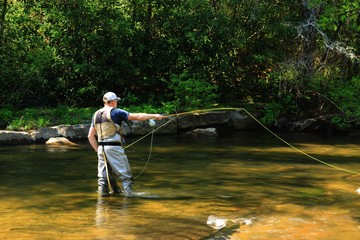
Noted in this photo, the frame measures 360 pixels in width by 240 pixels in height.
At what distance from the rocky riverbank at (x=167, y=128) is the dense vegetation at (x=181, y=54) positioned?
566 mm

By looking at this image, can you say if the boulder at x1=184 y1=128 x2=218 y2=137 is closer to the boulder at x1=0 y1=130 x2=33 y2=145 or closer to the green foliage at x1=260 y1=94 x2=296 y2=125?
the green foliage at x1=260 y1=94 x2=296 y2=125

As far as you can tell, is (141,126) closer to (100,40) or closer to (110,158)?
(100,40)

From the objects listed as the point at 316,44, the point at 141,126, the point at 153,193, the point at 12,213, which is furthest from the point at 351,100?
the point at 12,213

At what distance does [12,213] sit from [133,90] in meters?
13.1

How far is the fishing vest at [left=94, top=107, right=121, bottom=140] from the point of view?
27.3ft

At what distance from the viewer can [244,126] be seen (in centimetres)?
1962

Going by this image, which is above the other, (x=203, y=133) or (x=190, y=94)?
(x=190, y=94)

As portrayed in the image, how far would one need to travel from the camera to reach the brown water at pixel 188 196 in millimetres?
6637

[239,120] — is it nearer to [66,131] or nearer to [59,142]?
[66,131]

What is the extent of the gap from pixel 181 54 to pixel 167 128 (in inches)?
126

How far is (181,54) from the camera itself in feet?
64.5

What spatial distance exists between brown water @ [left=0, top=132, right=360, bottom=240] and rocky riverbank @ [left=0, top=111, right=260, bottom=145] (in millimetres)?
757

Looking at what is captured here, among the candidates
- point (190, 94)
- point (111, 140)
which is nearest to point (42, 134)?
point (190, 94)

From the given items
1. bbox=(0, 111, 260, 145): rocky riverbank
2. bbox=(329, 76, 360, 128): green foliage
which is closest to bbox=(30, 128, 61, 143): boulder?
bbox=(0, 111, 260, 145): rocky riverbank
